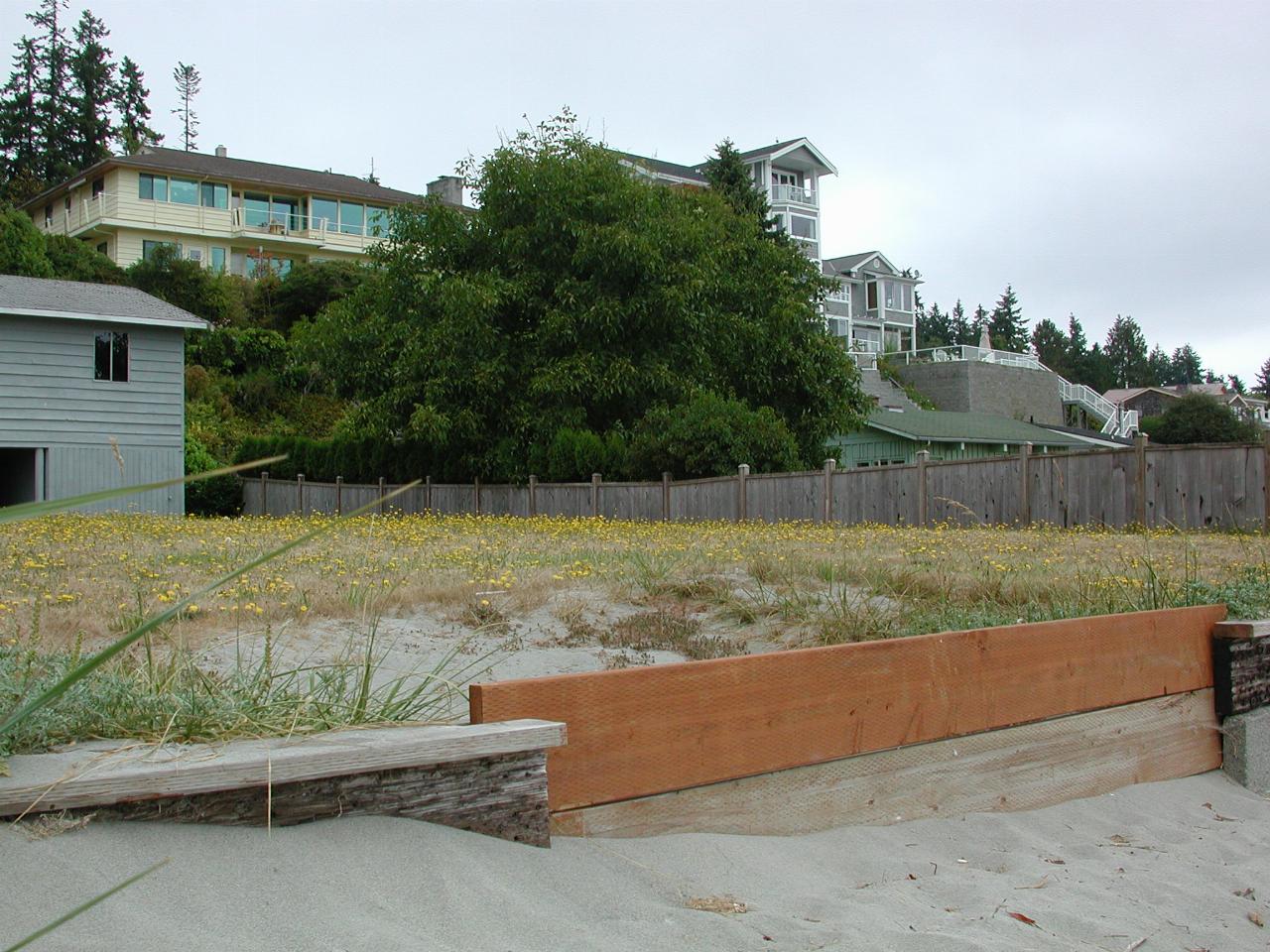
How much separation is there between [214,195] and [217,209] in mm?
732

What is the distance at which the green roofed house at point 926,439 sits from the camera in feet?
132

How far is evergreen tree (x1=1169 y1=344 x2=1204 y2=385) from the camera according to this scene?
474 ft

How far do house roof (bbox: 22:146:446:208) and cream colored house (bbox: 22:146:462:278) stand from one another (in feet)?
0.15

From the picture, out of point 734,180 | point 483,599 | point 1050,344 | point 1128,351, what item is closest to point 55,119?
point 734,180

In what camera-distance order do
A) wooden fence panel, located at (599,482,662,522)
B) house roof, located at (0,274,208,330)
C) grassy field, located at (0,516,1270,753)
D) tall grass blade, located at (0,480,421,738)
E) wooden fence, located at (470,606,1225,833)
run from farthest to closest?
1. house roof, located at (0,274,208,330)
2. wooden fence panel, located at (599,482,662,522)
3. wooden fence, located at (470,606,1225,833)
4. grassy field, located at (0,516,1270,753)
5. tall grass blade, located at (0,480,421,738)

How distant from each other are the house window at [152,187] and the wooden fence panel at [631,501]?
103 feet

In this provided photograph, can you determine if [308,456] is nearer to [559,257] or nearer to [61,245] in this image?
[559,257]

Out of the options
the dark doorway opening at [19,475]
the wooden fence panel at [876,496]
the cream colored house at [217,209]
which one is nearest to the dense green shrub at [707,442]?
the wooden fence panel at [876,496]

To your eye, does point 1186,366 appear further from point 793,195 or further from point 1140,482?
point 1140,482

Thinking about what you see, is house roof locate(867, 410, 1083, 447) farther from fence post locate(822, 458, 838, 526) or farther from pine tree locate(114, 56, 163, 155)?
pine tree locate(114, 56, 163, 155)

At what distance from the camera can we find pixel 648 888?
10.3 feet

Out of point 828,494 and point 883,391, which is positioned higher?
point 883,391

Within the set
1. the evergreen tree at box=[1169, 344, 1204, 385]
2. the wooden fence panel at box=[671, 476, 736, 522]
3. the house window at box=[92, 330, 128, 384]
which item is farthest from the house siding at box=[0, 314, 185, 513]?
the evergreen tree at box=[1169, 344, 1204, 385]

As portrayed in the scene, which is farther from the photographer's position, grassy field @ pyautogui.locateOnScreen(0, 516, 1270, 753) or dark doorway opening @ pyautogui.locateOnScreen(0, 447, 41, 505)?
dark doorway opening @ pyautogui.locateOnScreen(0, 447, 41, 505)
